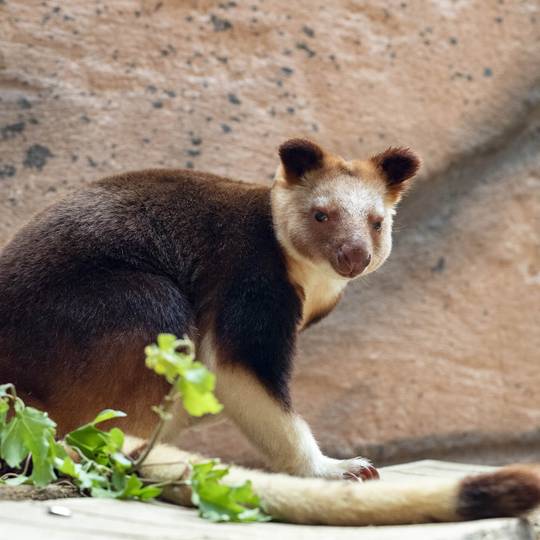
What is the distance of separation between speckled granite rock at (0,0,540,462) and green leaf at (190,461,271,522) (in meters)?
2.06

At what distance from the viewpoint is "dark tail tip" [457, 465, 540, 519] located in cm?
236

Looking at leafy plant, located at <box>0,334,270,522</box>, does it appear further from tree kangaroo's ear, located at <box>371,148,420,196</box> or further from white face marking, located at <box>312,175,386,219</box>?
tree kangaroo's ear, located at <box>371,148,420,196</box>

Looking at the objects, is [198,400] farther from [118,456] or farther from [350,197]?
[350,197]

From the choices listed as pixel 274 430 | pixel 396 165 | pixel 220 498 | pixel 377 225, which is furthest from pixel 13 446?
pixel 396 165

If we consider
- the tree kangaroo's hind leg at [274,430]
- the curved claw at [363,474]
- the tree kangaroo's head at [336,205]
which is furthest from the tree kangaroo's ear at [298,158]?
the curved claw at [363,474]

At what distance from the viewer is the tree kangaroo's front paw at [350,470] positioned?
3146 mm

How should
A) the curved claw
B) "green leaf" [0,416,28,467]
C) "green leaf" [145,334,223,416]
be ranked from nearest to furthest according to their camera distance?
"green leaf" [145,334,223,416], "green leaf" [0,416,28,467], the curved claw

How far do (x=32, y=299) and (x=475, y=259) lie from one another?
2443mm

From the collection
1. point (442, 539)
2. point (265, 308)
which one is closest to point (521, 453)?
point (265, 308)

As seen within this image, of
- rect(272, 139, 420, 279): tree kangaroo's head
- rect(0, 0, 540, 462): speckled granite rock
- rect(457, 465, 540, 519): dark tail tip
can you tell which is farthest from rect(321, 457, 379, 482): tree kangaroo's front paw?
rect(0, 0, 540, 462): speckled granite rock

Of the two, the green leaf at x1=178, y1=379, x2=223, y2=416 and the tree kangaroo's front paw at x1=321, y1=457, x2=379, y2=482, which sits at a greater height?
the green leaf at x1=178, y1=379, x2=223, y2=416

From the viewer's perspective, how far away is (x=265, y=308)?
3340 millimetres

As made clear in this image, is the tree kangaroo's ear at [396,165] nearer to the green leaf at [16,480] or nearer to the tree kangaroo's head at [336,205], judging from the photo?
the tree kangaroo's head at [336,205]

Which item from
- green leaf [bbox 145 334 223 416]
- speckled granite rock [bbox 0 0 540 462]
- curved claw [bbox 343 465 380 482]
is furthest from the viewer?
speckled granite rock [bbox 0 0 540 462]
